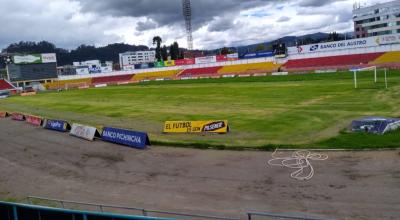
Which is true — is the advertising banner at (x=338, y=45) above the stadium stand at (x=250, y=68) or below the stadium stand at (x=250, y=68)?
above

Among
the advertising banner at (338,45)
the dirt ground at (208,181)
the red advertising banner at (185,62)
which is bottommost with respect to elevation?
the dirt ground at (208,181)

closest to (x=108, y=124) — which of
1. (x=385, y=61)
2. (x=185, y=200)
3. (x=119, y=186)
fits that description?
(x=119, y=186)

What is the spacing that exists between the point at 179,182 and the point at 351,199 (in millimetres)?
7997

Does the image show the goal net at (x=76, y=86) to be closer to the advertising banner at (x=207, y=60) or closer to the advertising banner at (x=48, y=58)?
the advertising banner at (x=207, y=60)

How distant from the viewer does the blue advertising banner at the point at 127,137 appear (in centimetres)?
2850

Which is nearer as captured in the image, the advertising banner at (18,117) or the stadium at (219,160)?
the stadium at (219,160)

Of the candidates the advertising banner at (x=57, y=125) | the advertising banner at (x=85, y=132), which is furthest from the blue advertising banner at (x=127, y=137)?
the advertising banner at (x=57, y=125)

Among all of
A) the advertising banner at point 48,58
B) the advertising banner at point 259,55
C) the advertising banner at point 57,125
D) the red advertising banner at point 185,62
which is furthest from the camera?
the advertising banner at point 48,58

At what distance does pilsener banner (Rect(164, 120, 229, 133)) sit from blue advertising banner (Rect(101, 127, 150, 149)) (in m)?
4.01

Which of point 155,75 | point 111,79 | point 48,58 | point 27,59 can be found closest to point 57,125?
point 155,75

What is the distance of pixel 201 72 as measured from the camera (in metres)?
125

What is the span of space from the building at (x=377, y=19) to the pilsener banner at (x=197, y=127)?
142 metres

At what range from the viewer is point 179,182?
1983 cm

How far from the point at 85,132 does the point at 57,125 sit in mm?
7284
